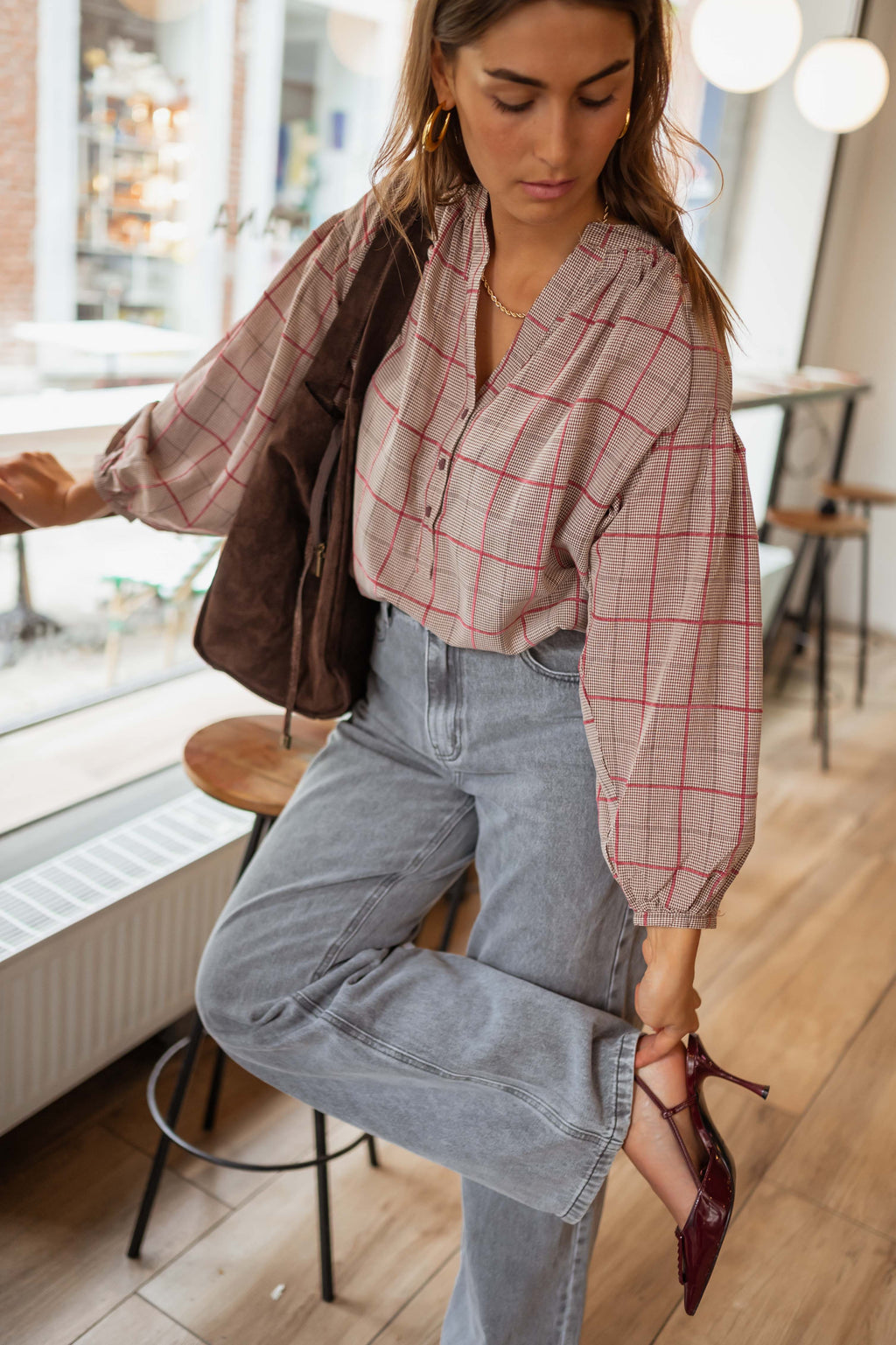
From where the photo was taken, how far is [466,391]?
1.04m

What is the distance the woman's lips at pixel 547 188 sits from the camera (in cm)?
94

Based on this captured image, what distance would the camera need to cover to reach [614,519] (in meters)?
0.98

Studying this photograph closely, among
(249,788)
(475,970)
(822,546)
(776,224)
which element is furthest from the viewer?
(776,224)

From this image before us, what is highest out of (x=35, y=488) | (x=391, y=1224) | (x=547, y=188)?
(x=547, y=188)

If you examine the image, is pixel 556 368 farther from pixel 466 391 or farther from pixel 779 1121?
pixel 779 1121

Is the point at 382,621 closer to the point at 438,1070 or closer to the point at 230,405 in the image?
the point at 230,405

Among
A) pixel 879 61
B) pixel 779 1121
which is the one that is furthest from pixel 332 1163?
pixel 879 61

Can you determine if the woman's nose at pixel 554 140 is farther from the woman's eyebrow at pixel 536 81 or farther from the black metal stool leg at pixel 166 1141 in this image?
the black metal stool leg at pixel 166 1141

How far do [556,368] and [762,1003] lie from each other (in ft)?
5.21

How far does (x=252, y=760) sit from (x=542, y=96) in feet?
2.76

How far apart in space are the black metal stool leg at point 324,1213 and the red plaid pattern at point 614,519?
62 cm

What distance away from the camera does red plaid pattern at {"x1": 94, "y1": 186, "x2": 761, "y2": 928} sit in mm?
958

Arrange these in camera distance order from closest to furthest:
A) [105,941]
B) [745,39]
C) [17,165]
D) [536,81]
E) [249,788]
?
1. [536,81]
2. [249,788]
3. [105,941]
4. [17,165]
5. [745,39]

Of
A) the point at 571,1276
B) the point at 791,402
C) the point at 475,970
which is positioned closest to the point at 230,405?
the point at 475,970
